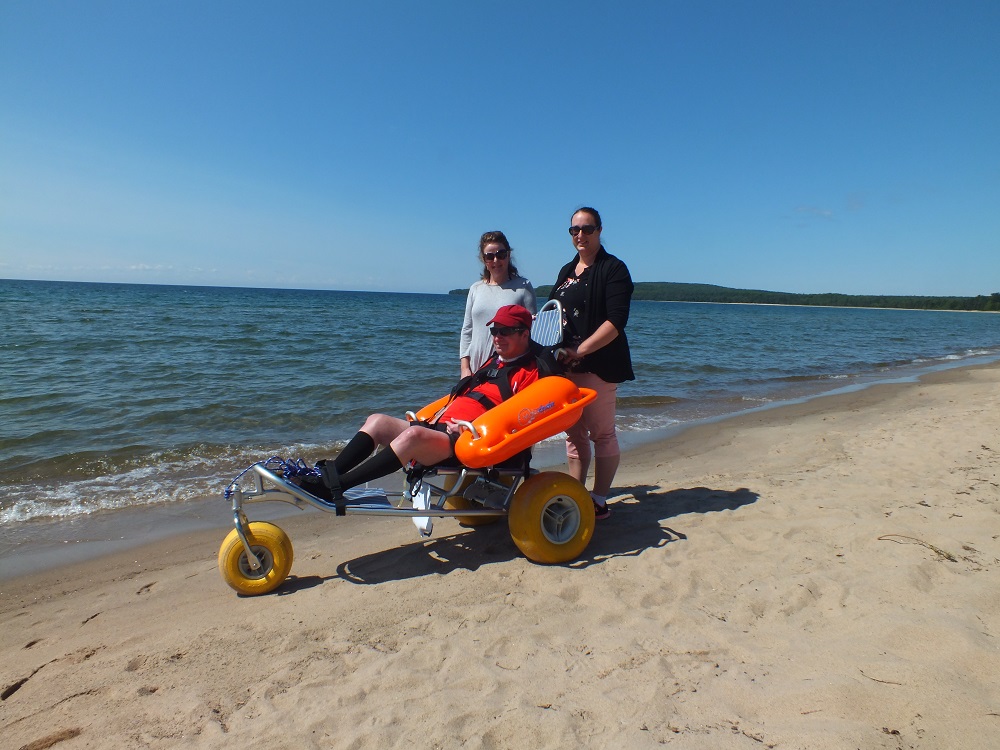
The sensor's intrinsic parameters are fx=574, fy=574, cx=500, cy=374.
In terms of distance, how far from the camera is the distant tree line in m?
95.9

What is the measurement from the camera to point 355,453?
341 cm

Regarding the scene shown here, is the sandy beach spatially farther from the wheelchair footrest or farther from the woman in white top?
the woman in white top

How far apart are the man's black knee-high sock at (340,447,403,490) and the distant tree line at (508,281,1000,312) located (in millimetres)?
95564

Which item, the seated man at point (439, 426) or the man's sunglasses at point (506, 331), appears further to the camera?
the man's sunglasses at point (506, 331)

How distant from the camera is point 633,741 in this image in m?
2.01

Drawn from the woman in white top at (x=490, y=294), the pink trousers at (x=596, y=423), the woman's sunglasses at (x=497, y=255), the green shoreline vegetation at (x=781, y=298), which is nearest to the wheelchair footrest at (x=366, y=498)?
the woman in white top at (x=490, y=294)

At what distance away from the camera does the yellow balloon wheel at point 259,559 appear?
325cm

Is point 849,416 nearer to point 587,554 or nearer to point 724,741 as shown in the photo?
point 587,554

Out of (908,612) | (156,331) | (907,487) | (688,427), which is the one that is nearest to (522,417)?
(908,612)

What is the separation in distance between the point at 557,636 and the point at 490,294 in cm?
237

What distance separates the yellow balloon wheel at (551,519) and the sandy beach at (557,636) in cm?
12

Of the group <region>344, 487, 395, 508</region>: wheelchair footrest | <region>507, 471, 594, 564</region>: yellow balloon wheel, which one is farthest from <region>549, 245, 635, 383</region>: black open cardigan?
<region>344, 487, 395, 508</region>: wheelchair footrest

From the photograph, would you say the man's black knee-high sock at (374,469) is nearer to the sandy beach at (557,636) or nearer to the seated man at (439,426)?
the seated man at (439,426)

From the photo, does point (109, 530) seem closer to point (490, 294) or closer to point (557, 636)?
point (490, 294)
